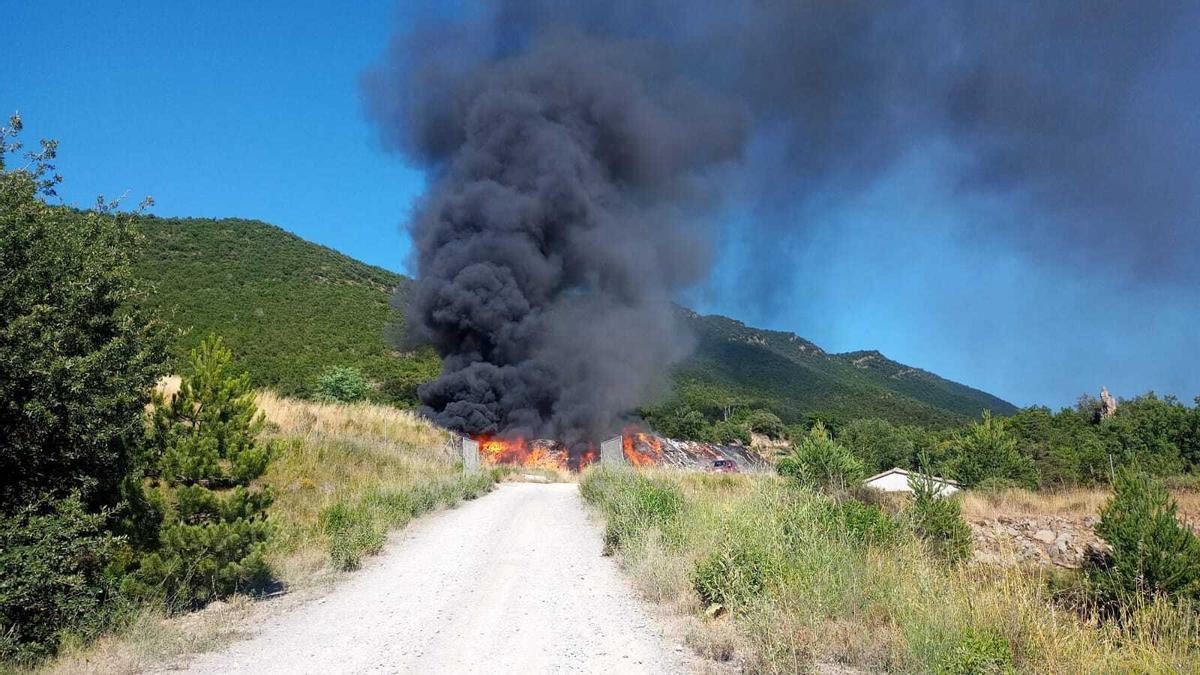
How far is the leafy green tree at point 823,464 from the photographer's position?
15.3 metres

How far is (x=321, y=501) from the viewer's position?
12133mm

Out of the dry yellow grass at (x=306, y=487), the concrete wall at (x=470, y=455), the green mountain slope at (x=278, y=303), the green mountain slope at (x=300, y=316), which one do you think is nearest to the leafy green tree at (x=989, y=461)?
the green mountain slope at (x=300, y=316)

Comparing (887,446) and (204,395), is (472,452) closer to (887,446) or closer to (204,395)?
(204,395)

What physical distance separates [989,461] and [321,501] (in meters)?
41.5

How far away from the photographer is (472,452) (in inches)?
898

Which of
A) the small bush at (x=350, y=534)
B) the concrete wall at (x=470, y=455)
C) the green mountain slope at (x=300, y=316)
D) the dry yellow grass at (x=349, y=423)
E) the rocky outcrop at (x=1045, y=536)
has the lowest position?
the rocky outcrop at (x=1045, y=536)

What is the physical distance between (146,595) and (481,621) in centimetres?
315

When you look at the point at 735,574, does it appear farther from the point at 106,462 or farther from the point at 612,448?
the point at 612,448

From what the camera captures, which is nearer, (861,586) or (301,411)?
(861,586)

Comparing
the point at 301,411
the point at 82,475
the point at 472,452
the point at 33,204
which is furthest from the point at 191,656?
the point at 472,452

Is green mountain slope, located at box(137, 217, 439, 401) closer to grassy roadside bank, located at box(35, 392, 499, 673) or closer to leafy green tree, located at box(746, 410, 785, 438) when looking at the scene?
grassy roadside bank, located at box(35, 392, 499, 673)

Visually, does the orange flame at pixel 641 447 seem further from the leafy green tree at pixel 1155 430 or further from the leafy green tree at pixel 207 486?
the leafy green tree at pixel 1155 430

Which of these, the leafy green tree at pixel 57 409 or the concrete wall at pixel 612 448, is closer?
the leafy green tree at pixel 57 409

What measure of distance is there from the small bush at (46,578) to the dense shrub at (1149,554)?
12.9 meters
